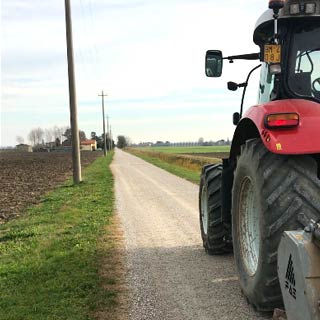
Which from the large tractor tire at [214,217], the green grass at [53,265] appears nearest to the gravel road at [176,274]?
the large tractor tire at [214,217]

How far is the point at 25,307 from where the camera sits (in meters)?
5.02

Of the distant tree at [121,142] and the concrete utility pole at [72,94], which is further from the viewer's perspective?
the distant tree at [121,142]

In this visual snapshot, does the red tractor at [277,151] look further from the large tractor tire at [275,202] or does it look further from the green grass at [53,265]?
the green grass at [53,265]

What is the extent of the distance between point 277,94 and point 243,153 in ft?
2.01

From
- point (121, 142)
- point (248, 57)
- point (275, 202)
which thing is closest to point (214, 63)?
point (248, 57)

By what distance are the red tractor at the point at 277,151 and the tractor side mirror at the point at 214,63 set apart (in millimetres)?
707

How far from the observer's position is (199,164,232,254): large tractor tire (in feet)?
21.8

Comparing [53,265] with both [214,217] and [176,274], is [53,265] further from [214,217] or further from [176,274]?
[214,217]

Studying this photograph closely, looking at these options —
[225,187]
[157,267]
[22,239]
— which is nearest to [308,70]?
[225,187]

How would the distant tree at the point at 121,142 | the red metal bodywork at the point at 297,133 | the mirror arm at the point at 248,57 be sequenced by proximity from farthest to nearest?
the distant tree at the point at 121,142 < the mirror arm at the point at 248,57 < the red metal bodywork at the point at 297,133

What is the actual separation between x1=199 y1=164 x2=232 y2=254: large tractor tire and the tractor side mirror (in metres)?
1.40

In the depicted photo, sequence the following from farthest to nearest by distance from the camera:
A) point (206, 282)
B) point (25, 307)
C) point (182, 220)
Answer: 1. point (182, 220)
2. point (206, 282)
3. point (25, 307)

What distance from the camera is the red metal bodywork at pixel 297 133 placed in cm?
372

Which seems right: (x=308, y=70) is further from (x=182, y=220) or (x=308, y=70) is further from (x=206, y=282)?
(x=182, y=220)
